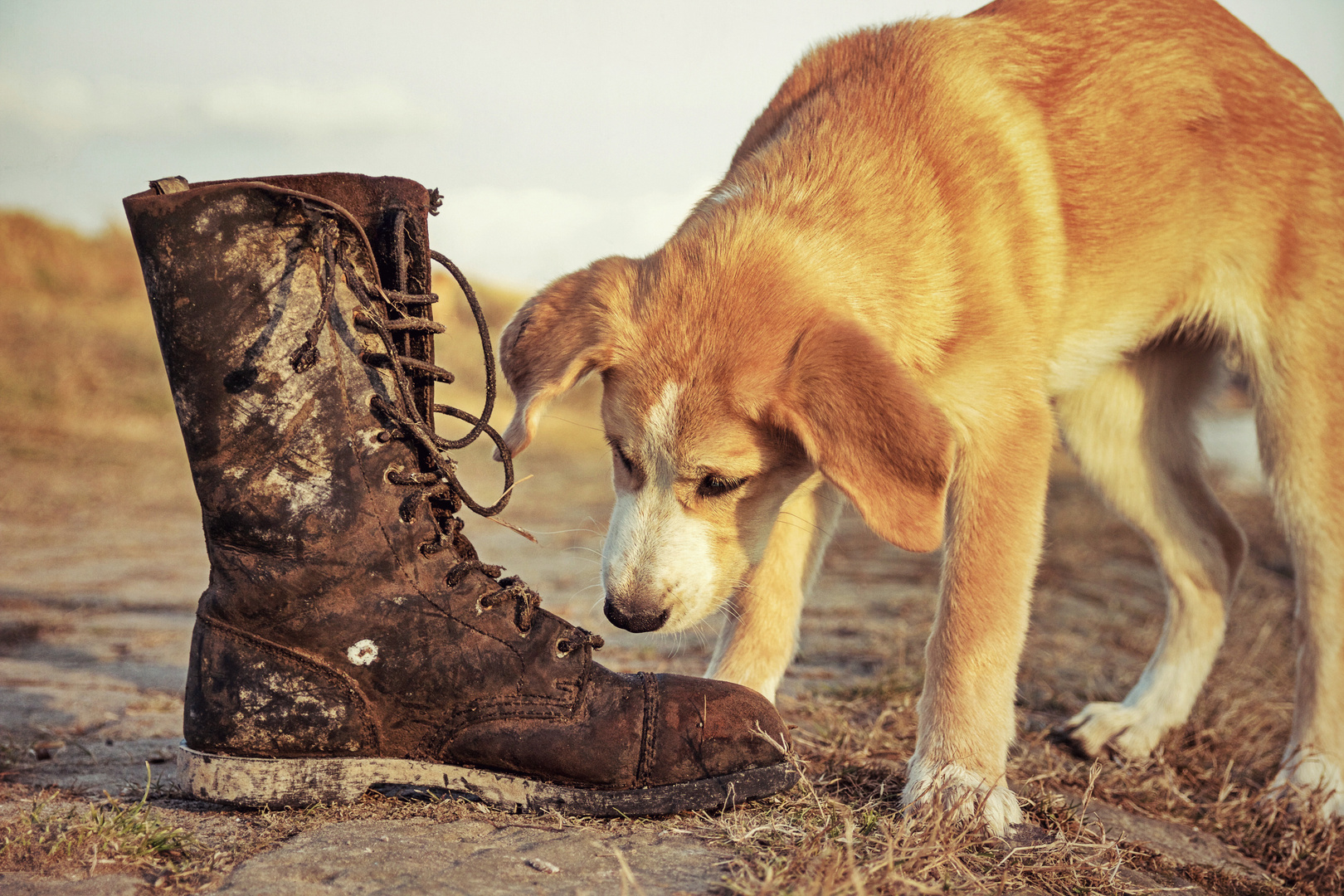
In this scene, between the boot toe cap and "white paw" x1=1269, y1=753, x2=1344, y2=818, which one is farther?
"white paw" x1=1269, y1=753, x2=1344, y2=818

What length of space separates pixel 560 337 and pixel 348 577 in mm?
922

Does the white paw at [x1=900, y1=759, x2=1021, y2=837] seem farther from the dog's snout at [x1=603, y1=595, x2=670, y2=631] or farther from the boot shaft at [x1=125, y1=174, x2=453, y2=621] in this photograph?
the boot shaft at [x1=125, y1=174, x2=453, y2=621]

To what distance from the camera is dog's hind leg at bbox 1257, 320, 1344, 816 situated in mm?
2998

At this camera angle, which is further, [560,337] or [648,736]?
[560,337]

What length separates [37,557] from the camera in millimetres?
4832

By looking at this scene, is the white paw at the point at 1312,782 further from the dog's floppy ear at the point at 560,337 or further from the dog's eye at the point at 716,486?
the dog's floppy ear at the point at 560,337

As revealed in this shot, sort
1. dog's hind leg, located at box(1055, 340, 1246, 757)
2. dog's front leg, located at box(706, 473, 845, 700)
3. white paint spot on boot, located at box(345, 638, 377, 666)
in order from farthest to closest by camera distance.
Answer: dog's hind leg, located at box(1055, 340, 1246, 757) → dog's front leg, located at box(706, 473, 845, 700) → white paint spot on boot, located at box(345, 638, 377, 666)

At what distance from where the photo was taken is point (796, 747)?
237 cm

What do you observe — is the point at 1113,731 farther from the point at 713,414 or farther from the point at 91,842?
the point at 91,842

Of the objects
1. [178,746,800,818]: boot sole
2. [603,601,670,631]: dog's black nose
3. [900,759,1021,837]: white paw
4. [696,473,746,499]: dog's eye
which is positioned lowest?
[900,759,1021,837]: white paw

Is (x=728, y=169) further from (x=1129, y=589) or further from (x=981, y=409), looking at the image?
(x=1129, y=589)

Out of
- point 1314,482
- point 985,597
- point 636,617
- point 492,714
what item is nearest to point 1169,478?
point 1314,482

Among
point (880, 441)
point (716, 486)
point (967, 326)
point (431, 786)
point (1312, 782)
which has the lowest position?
point (1312, 782)

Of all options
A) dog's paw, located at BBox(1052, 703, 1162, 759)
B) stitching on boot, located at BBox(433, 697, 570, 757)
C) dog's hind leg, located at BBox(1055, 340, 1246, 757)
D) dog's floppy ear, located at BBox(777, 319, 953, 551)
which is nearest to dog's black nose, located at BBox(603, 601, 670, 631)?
stitching on boot, located at BBox(433, 697, 570, 757)
